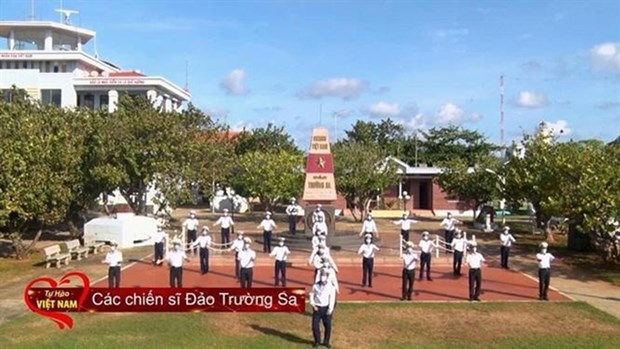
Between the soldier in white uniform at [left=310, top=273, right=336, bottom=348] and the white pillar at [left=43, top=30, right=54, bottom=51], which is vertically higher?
the white pillar at [left=43, top=30, right=54, bottom=51]

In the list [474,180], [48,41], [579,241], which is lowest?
[579,241]

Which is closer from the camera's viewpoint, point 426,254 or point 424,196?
point 426,254

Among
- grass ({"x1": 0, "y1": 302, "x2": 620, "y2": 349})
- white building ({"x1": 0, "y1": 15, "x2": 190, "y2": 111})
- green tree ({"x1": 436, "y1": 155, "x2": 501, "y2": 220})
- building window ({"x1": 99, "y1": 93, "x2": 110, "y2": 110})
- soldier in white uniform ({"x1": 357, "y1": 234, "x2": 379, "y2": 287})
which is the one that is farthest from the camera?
building window ({"x1": 99, "y1": 93, "x2": 110, "y2": 110})

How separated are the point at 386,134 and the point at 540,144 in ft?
113

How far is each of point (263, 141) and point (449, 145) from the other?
16108mm

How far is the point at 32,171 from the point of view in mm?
20500

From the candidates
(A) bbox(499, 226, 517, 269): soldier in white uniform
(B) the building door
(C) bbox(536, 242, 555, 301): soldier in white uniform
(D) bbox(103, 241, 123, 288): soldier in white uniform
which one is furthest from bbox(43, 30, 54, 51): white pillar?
(C) bbox(536, 242, 555, 301): soldier in white uniform

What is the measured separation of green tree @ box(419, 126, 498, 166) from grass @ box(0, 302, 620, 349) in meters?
39.7

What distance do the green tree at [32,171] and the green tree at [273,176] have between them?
44.7 ft

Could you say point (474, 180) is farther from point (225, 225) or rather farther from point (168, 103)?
point (168, 103)

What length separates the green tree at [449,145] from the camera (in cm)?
5262

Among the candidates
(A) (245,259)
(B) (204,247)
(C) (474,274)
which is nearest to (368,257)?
(C) (474,274)

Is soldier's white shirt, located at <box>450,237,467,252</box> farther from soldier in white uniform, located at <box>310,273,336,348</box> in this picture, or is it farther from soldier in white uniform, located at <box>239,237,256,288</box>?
soldier in white uniform, located at <box>310,273,336,348</box>

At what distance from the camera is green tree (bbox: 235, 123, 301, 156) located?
52.0 metres
